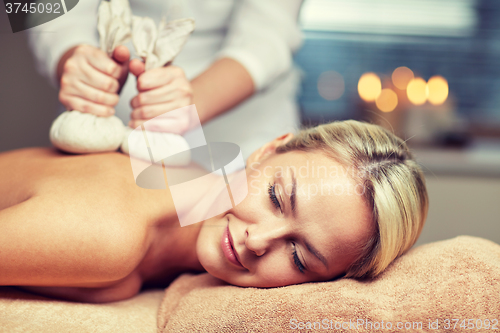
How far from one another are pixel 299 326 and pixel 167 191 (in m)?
0.28

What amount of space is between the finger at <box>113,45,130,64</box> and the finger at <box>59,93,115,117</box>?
0.26ft

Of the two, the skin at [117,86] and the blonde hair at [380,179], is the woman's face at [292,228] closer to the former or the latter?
the blonde hair at [380,179]

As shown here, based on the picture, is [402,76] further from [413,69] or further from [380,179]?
[380,179]

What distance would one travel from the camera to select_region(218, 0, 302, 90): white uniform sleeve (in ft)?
2.59

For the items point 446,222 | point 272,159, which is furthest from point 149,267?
point 446,222

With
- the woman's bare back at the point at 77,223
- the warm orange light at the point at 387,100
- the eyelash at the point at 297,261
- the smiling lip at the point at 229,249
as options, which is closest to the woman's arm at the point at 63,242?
the woman's bare back at the point at 77,223

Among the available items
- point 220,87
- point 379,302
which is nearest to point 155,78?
point 220,87

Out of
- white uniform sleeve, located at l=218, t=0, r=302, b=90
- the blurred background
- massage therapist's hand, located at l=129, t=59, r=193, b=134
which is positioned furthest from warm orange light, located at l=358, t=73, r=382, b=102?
massage therapist's hand, located at l=129, t=59, r=193, b=134

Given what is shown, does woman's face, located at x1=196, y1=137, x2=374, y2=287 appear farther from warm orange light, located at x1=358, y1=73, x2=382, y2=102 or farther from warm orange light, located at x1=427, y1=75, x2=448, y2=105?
warm orange light, located at x1=427, y1=75, x2=448, y2=105

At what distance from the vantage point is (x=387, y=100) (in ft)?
4.69

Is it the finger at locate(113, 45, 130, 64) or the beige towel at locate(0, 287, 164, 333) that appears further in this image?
the finger at locate(113, 45, 130, 64)

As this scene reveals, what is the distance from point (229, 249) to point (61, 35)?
504 millimetres

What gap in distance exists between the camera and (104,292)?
548mm

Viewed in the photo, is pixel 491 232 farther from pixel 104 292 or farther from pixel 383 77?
pixel 104 292
